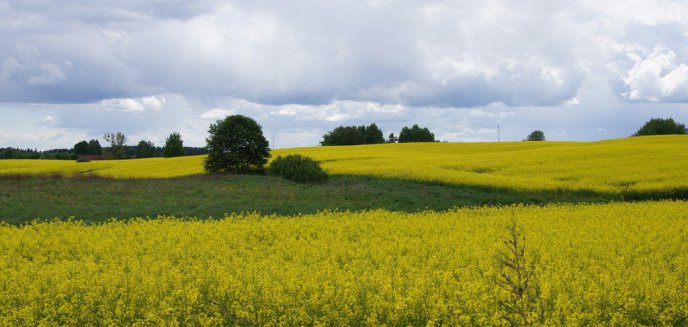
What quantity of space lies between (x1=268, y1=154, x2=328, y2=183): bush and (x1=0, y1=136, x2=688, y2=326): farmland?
468 centimetres

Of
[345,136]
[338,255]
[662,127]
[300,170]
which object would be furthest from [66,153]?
[338,255]

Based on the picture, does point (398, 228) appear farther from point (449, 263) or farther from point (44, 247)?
point (44, 247)

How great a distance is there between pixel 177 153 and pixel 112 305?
271 ft

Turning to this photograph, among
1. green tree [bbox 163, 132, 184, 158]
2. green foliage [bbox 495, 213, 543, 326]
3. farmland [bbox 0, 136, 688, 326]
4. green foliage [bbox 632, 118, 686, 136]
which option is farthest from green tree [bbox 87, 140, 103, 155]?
green foliage [bbox 495, 213, 543, 326]

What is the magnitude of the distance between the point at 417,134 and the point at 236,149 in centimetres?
8005

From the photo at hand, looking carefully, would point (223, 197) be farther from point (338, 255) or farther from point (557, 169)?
→ point (557, 169)

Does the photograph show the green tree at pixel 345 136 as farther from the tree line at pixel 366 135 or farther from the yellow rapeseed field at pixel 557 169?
the yellow rapeseed field at pixel 557 169

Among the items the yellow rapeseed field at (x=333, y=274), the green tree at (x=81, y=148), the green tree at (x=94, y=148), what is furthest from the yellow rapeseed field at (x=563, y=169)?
the green tree at (x=94, y=148)

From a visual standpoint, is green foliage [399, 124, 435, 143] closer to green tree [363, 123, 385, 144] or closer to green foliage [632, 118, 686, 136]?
green tree [363, 123, 385, 144]

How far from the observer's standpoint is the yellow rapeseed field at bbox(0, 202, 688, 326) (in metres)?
8.81

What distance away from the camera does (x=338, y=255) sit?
43.2ft

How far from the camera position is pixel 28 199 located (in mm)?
24500

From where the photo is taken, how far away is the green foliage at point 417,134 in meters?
121

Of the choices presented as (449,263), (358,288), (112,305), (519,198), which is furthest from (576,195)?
(112,305)
